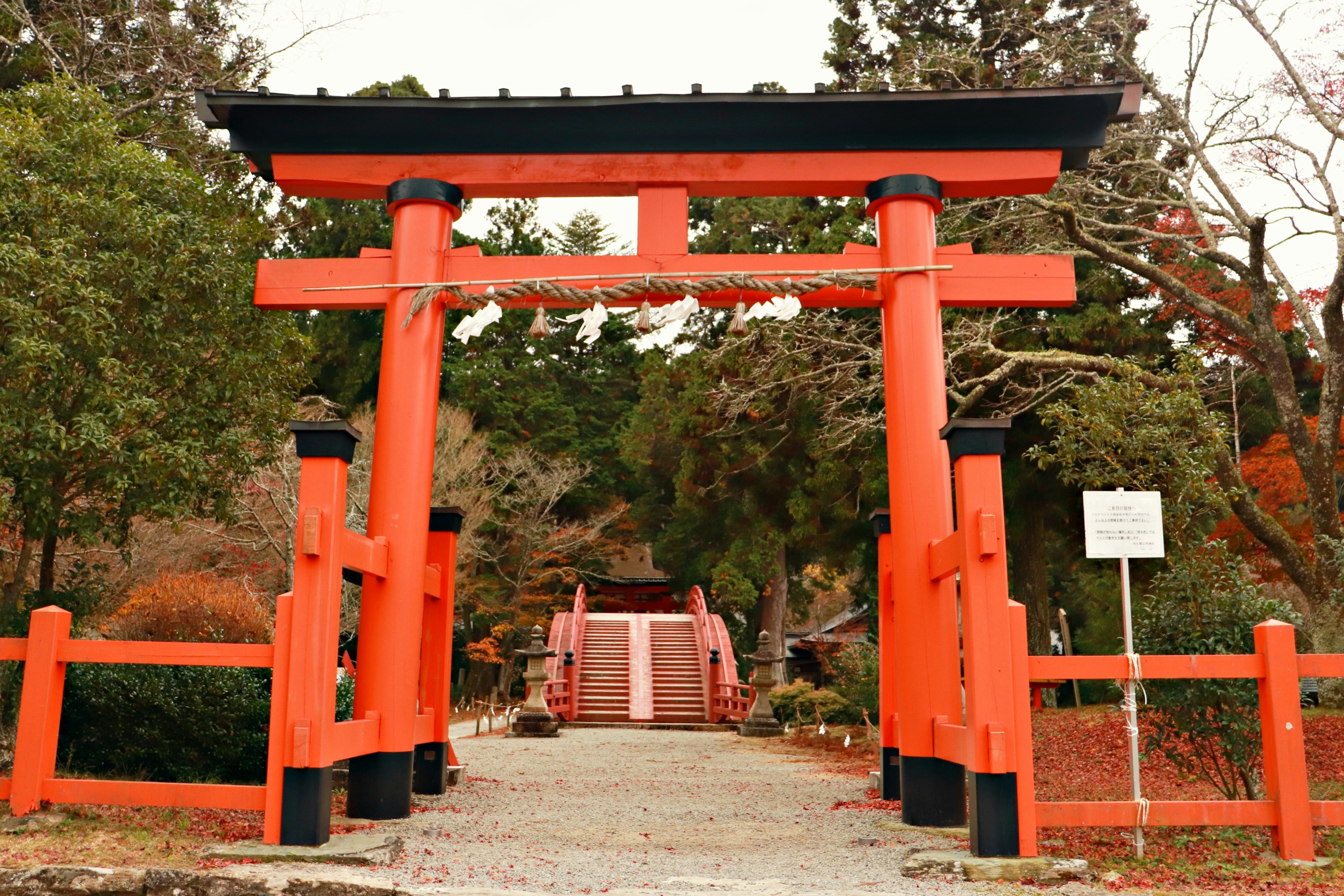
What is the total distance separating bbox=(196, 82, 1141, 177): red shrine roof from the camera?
666 cm

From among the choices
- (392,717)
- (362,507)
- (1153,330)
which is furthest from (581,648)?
(392,717)

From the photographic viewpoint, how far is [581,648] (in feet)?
63.8

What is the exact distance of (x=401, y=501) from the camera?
6414 millimetres

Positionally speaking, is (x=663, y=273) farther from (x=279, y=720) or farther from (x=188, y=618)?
(x=188, y=618)

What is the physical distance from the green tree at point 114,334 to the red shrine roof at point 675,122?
138 centimetres

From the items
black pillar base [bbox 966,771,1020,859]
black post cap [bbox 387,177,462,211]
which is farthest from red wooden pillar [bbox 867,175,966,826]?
black post cap [bbox 387,177,462,211]

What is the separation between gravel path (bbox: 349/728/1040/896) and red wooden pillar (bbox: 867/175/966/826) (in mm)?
479

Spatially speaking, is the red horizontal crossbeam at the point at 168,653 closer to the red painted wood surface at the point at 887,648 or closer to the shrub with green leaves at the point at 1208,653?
the red painted wood surface at the point at 887,648

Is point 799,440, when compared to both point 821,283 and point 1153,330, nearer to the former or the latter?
point 1153,330

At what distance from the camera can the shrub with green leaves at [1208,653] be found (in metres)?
5.82

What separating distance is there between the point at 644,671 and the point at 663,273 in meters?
13.2

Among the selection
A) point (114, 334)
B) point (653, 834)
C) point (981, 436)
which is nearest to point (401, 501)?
point (653, 834)

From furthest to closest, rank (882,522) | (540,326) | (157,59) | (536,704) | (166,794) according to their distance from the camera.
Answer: (536,704)
(157,59)
(882,522)
(540,326)
(166,794)

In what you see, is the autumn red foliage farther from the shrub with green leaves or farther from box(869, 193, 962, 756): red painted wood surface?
the shrub with green leaves
